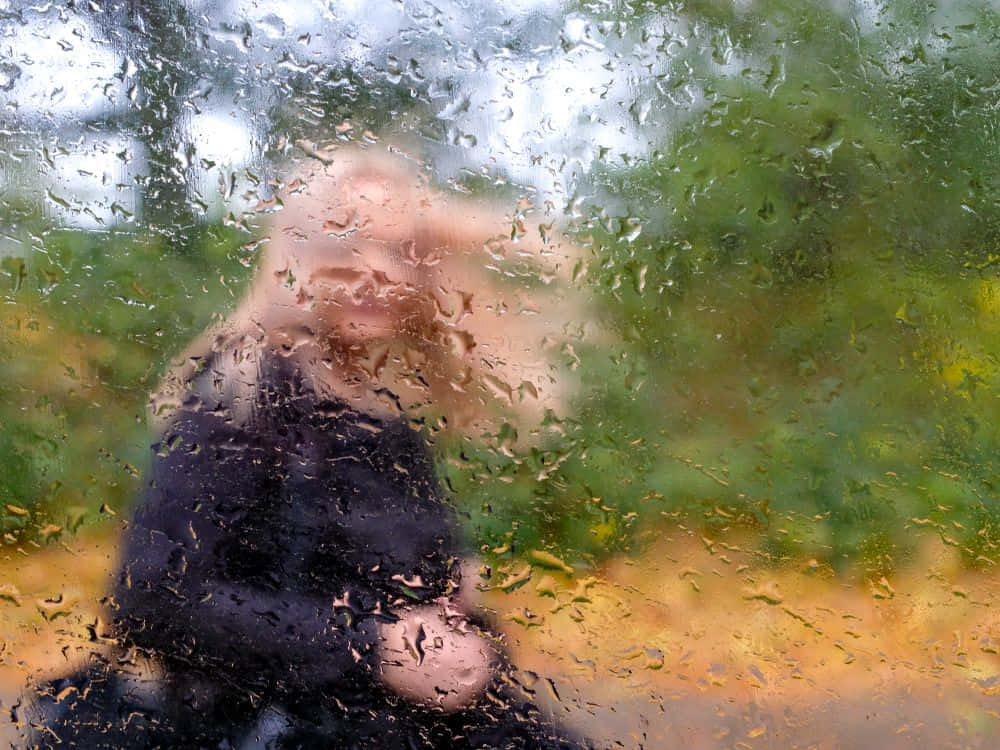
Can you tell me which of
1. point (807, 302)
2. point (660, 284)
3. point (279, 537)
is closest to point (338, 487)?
point (279, 537)

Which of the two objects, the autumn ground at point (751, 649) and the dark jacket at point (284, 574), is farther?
the dark jacket at point (284, 574)

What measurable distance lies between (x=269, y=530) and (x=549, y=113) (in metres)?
0.57

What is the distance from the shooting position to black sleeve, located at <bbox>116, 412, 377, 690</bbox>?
85cm

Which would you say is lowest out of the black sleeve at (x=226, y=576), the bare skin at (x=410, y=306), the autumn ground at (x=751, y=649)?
the black sleeve at (x=226, y=576)

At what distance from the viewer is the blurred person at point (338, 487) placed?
31.1 inches

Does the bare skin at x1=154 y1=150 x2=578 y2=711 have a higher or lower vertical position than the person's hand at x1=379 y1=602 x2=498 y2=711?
higher

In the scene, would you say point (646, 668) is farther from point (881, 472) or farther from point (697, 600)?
point (881, 472)

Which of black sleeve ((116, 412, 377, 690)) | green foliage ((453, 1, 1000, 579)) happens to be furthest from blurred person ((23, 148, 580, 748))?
green foliage ((453, 1, 1000, 579))

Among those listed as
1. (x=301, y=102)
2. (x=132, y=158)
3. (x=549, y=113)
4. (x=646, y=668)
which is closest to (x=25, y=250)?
(x=132, y=158)

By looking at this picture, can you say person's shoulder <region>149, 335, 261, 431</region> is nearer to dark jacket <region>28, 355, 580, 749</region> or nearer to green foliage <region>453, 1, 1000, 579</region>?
dark jacket <region>28, 355, 580, 749</region>

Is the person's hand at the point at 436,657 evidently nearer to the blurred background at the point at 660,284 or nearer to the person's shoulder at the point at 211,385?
the blurred background at the point at 660,284

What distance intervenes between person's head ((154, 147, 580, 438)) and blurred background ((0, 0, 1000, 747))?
2 centimetres

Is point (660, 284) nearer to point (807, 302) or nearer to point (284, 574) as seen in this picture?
point (807, 302)

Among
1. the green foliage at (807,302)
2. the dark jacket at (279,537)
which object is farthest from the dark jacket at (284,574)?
the green foliage at (807,302)
